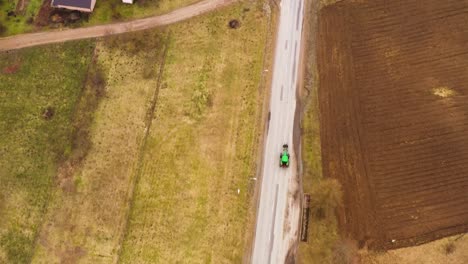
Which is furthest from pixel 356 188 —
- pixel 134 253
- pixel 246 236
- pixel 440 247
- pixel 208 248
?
pixel 134 253

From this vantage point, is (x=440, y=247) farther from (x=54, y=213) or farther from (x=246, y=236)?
(x=54, y=213)

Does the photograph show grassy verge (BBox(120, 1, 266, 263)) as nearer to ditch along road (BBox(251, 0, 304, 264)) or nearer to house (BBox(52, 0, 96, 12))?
ditch along road (BBox(251, 0, 304, 264))

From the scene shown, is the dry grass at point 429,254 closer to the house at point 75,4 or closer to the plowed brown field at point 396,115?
the plowed brown field at point 396,115

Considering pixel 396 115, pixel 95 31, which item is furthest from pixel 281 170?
pixel 95 31

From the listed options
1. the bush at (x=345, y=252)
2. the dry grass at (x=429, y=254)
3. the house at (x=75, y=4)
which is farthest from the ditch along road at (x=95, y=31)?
the dry grass at (x=429, y=254)

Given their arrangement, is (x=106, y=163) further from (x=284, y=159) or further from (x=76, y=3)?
(x=76, y=3)
